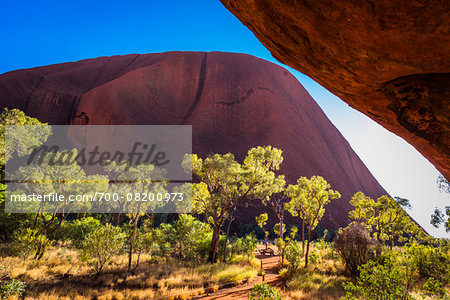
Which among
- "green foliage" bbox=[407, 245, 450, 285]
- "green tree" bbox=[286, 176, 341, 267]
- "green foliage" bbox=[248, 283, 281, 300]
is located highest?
"green tree" bbox=[286, 176, 341, 267]

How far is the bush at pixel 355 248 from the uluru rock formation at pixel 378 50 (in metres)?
9.95

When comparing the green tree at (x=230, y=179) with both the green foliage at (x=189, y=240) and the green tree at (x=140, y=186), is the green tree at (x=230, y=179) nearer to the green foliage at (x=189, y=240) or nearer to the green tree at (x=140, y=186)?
the green foliage at (x=189, y=240)

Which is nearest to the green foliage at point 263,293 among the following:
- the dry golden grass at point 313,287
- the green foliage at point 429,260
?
the dry golden grass at point 313,287

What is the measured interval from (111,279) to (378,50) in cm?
1389

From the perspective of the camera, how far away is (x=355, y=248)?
41.6 ft

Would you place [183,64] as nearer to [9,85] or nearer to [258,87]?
[258,87]

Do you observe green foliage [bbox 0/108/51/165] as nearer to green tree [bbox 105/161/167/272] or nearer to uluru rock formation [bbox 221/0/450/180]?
green tree [bbox 105/161/167/272]

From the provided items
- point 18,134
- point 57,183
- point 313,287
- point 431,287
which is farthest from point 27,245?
point 431,287

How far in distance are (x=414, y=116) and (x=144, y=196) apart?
13.7 m

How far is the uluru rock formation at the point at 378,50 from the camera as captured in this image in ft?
9.18

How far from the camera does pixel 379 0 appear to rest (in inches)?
106

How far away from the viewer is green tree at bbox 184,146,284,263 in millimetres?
14969

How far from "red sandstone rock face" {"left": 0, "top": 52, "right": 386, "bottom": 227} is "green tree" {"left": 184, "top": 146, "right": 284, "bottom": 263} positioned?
35341mm

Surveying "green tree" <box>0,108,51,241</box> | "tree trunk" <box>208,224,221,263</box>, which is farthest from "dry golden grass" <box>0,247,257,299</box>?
"green tree" <box>0,108,51,241</box>
